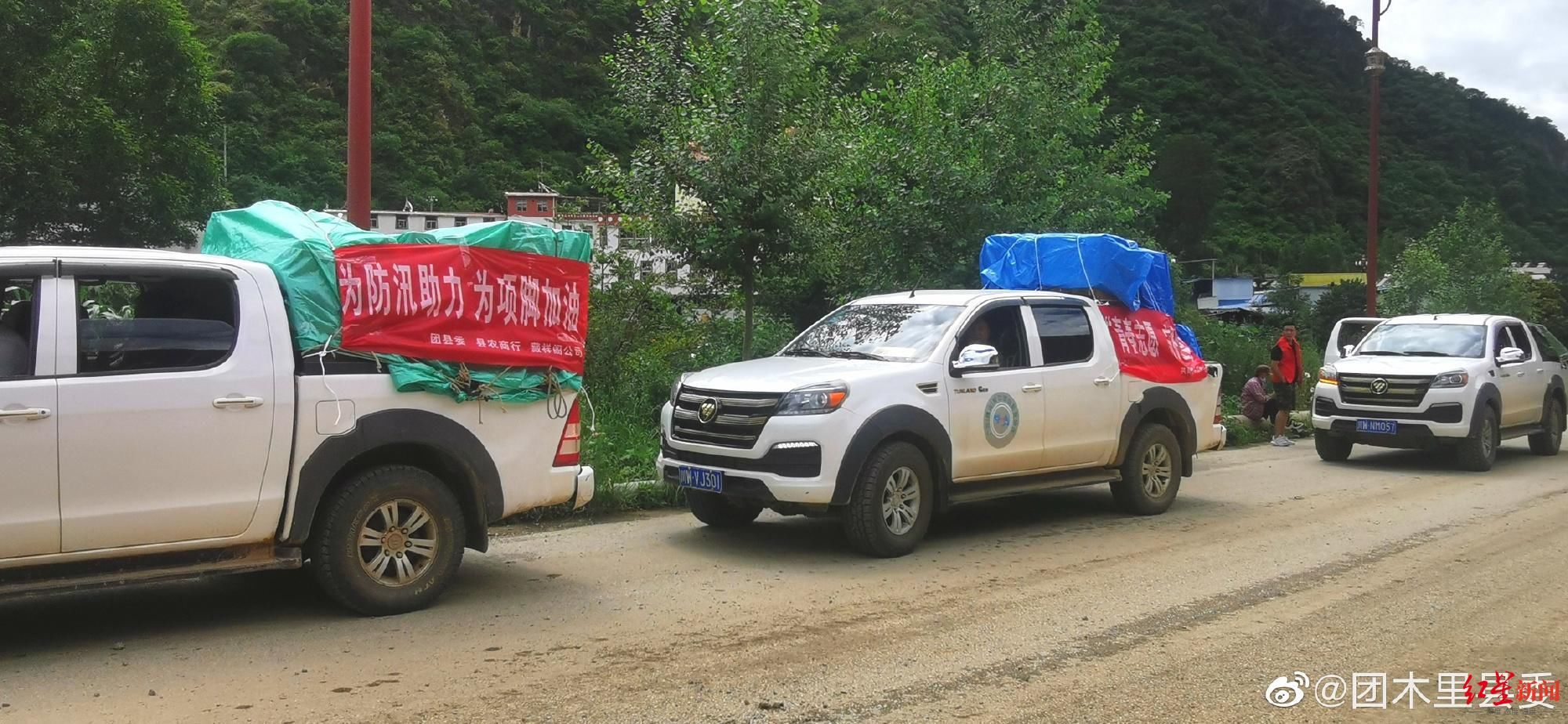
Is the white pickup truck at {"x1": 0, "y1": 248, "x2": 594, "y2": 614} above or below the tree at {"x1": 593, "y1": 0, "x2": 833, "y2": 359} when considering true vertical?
below

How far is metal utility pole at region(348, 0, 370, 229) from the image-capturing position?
26.9ft

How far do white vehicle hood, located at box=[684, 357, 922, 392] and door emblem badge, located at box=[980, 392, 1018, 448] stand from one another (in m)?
0.74

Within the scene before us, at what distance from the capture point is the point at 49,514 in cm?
525

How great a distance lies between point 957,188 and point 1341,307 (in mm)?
42320

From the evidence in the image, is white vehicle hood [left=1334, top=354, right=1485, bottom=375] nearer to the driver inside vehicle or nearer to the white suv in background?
the white suv in background

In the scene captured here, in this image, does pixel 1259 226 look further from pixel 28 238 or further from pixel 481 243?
pixel 481 243

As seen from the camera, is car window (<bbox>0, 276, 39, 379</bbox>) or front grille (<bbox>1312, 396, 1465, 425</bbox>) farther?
front grille (<bbox>1312, 396, 1465, 425</bbox>)

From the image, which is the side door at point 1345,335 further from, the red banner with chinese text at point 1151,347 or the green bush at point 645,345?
the green bush at point 645,345

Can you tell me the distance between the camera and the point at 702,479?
8.01 m

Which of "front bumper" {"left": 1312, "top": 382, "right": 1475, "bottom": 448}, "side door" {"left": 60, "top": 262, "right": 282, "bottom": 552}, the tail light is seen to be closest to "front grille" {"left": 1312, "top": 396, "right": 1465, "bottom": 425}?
"front bumper" {"left": 1312, "top": 382, "right": 1475, "bottom": 448}

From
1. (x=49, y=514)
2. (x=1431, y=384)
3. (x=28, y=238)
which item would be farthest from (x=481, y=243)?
(x=28, y=238)

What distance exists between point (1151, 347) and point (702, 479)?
14.5 ft

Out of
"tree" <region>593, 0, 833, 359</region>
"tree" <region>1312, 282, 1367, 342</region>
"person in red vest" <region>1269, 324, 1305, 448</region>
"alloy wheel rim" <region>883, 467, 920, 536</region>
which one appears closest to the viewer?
"alloy wheel rim" <region>883, 467, 920, 536</region>

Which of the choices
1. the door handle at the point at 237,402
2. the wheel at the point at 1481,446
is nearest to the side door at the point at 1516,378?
the wheel at the point at 1481,446
